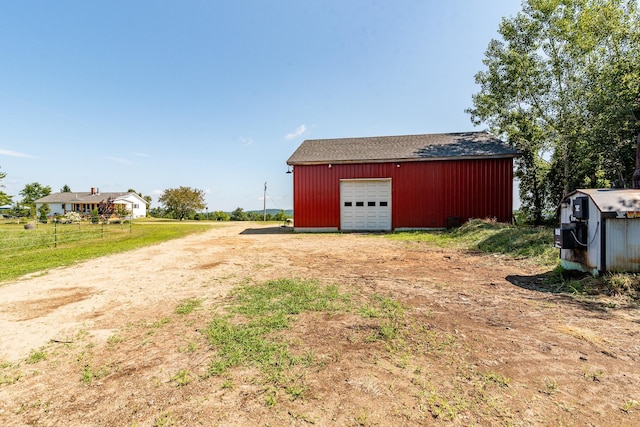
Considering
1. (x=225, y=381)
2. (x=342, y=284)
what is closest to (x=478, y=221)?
(x=342, y=284)

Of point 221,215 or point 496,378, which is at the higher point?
point 221,215

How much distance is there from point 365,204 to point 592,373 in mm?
12500

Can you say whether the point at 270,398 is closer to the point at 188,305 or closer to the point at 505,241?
the point at 188,305

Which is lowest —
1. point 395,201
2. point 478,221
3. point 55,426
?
point 55,426

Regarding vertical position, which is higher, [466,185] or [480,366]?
[466,185]

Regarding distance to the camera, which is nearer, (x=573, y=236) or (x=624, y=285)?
(x=624, y=285)

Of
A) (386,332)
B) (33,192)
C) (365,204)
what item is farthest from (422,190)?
(33,192)

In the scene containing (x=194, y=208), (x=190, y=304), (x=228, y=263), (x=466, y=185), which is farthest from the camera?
(x=194, y=208)

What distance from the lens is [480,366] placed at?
2.39m

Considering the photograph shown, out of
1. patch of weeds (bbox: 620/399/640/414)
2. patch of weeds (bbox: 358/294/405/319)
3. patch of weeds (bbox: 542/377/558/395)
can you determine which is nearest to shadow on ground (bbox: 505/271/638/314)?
patch of weeds (bbox: 620/399/640/414)

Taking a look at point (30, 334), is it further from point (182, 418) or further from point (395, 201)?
point (395, 201)

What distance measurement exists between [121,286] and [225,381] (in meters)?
4.05

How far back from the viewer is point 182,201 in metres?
37.2

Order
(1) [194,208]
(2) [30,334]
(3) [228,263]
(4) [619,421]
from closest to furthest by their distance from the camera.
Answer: (4) [619,421]
(2) [30,334]
(3) [228,263]
(1) [194,208]
